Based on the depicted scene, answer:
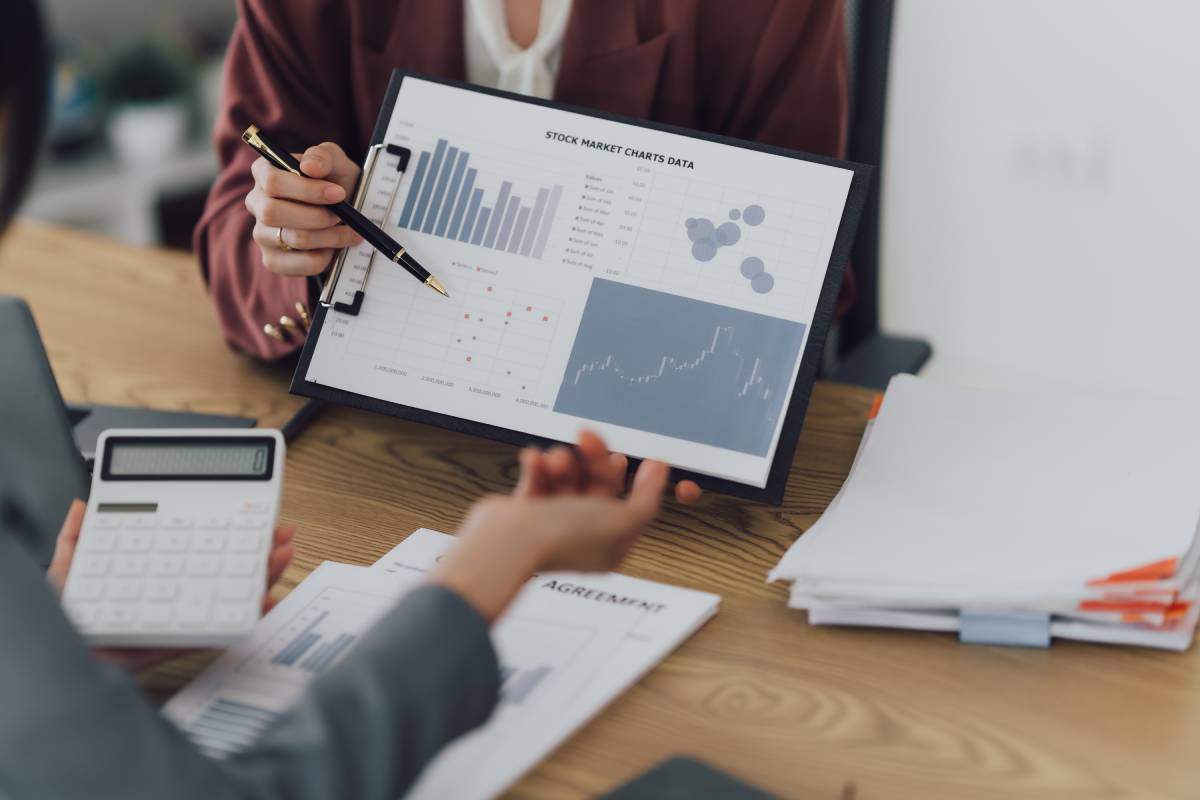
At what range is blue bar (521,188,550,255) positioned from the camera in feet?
2.77

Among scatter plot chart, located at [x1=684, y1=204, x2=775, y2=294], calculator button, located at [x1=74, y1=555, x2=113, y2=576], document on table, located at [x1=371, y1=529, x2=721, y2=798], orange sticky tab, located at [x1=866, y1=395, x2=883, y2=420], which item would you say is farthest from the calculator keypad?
orange sticky tab, located at [x1=866, y1=395, x2=883, y2=420]

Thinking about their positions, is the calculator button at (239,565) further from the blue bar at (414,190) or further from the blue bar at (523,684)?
the blue bar at (414,190)

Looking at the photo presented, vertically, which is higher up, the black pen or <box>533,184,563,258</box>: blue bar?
<box>533,184,563,258</box>: blue bar

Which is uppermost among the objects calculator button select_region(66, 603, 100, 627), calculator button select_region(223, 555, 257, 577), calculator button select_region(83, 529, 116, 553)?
calculator button select_region(223, 555, 257, 577)

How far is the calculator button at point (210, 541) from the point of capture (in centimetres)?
69

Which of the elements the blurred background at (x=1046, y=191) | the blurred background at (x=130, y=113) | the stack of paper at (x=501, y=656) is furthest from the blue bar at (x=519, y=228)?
the blurred background at (x=130, y=113)

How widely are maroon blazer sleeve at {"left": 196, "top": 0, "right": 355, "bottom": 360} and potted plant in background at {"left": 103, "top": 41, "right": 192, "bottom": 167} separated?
4.93 ft

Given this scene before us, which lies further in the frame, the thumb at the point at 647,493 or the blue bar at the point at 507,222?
the blue bar at the point at 507,222

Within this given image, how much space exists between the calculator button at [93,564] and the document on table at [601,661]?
0.53ft

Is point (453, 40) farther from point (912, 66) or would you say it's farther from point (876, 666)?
point (912, 66)

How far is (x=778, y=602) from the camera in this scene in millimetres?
751

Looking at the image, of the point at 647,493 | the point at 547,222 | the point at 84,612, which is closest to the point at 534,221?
the point at 547,222

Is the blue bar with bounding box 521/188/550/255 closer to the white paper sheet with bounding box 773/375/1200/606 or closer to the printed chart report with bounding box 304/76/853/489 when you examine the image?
the printed chart report with bounding box 304/76/853/489

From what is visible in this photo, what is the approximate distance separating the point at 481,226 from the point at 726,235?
17cm
